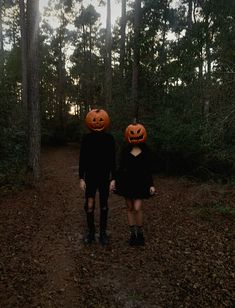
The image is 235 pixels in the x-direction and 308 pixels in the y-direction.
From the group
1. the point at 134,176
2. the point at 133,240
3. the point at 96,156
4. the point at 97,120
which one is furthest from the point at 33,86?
the point at 133,240

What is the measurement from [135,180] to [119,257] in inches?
53.3

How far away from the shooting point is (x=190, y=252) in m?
5.52

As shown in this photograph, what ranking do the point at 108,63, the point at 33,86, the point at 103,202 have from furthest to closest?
1. the point at 108,63
2. the point at 33,86
3. the point at 103,202

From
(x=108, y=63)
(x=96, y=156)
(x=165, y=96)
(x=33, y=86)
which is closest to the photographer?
(x=96, y=156)

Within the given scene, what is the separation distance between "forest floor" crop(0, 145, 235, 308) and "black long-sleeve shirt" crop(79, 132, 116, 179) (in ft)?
4.45

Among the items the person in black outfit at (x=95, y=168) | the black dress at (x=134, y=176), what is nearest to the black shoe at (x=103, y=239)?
the person in black outfit at (x=95, y=168)

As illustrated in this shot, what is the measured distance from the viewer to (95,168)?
5.86 metres

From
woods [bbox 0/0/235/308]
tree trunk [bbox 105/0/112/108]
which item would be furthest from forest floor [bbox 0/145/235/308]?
tree trunk [bbox 105/0/112/108]

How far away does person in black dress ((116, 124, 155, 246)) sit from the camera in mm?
5719

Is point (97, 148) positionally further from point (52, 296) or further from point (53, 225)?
point (52, 296)

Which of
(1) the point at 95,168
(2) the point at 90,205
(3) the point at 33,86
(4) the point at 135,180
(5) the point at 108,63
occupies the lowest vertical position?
(2) the point at 90,205

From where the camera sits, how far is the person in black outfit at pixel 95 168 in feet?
19.2

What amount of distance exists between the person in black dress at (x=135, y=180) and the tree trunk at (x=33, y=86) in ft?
16.7

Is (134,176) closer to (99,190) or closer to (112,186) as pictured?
(112,186)
